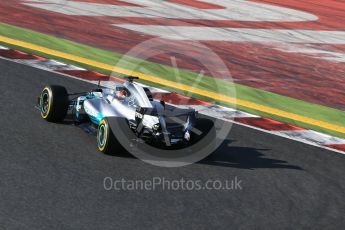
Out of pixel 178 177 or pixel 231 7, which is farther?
pixel 231 7

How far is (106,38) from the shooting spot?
1834 cm

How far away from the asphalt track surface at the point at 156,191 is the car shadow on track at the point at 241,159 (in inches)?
0.6

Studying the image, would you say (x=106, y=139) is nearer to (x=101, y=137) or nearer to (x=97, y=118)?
(x=101, y=137)

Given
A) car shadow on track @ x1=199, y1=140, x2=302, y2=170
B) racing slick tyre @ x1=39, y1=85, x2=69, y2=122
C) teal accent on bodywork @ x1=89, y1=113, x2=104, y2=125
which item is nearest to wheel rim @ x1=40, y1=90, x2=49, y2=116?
racing slick tyre @ x1=39, y1=85, x2=69, y2=122

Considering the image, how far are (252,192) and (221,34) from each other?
39.1 ft

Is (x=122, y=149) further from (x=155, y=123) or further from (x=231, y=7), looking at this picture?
(x=231, y=7)

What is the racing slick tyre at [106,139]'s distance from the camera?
977cm

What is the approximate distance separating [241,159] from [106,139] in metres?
1.91

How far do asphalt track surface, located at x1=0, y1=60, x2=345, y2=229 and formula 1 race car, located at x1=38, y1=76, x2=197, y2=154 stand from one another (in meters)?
0.21

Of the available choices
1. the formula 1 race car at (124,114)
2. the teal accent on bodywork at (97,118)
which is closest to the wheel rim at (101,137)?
the formula 1 race car at (124,114)

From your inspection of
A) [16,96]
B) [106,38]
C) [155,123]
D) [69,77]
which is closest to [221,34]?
[106,38]

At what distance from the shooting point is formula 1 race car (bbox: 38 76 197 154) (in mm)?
9953

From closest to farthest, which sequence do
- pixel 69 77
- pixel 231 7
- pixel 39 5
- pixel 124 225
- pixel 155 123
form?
pixel 124 225 → pixel 155 123 → pixel 69 77 → pixel 39 5 → pixel 231 7

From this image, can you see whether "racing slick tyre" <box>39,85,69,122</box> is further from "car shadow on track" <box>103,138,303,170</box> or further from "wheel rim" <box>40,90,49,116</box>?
"car shadow on track" <box>103,138,303,170</box>
